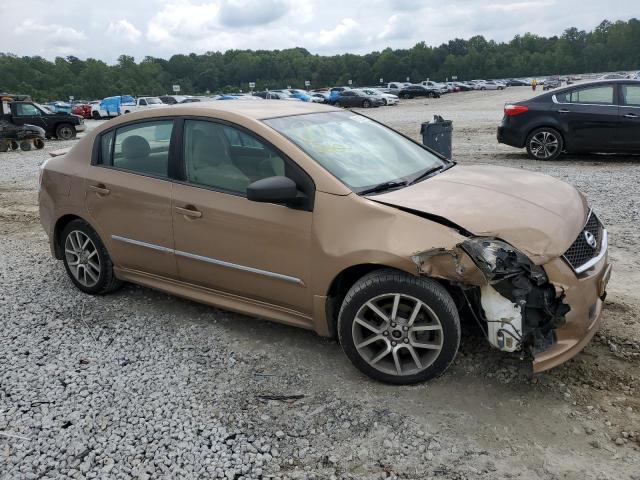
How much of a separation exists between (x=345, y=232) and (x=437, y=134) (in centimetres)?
637

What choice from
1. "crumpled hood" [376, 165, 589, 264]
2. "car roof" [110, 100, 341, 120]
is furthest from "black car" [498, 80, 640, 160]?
"car roof" [110, 100, 341, 120]

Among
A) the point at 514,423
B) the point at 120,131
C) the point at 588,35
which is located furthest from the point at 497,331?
the point at 588,35

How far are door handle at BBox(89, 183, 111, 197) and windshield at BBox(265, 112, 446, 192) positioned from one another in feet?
5.10

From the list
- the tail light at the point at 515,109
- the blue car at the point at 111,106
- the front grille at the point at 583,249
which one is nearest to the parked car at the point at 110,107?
the blue car at the point at 111,106

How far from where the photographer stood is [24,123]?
2152 centimetres

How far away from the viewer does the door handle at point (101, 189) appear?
15.1 ft

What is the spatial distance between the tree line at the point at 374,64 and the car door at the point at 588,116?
107 meters

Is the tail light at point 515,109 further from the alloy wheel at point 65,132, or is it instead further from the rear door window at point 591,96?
the alloy wheel at point 65,132

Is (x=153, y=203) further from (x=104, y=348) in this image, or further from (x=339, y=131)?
(x=339, y=131)

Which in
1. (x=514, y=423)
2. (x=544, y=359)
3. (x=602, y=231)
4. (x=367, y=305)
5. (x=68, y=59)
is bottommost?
(x=514, y=423)

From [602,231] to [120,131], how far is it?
3.76 meters

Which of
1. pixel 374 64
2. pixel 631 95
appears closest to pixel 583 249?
pixel 631 95

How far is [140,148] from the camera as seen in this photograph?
14.9 feet

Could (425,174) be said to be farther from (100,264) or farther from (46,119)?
(46,119)
